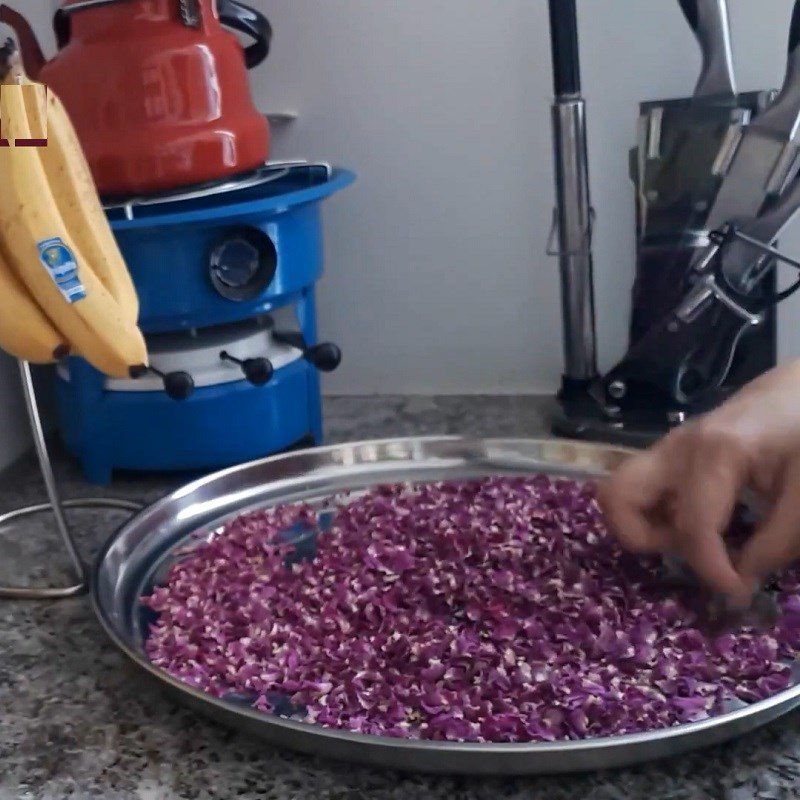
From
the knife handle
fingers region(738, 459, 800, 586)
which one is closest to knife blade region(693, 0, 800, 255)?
the knife handle

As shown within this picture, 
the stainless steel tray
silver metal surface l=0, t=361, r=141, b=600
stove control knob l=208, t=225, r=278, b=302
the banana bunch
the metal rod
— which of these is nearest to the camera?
the stainless steel tray

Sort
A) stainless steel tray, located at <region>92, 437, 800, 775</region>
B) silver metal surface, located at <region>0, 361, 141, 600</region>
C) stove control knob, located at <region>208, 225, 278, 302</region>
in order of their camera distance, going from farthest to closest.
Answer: stove control knob, located at <region>208, 225, 278, 302</region>
silver metal surface, located at <region>0, 361, 141, 600</region>
stainless steel tray, located at <region>92, 437, 800, 775</region>

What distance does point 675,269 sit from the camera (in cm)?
90

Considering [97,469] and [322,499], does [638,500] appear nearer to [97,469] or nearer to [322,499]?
[322,499]

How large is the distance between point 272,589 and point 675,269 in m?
0.46

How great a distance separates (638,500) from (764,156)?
0.38 m

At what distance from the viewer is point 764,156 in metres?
0.80

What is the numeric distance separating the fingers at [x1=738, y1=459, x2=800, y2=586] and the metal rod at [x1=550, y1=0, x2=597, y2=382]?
1.49ft

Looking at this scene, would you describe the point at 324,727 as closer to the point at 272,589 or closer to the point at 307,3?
the point at 272,589

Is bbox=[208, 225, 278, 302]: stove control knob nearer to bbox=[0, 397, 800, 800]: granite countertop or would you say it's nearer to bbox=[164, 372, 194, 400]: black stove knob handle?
bbox=[164, 372, 194, 400]: black stove knob handle

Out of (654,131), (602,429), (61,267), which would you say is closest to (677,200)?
(654,131)

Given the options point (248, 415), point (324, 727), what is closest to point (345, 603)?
point (324, 727)

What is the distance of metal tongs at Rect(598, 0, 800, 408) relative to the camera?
0.79 meters

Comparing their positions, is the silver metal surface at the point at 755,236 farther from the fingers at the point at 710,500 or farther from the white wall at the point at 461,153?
the fingers at the point at 710,500
